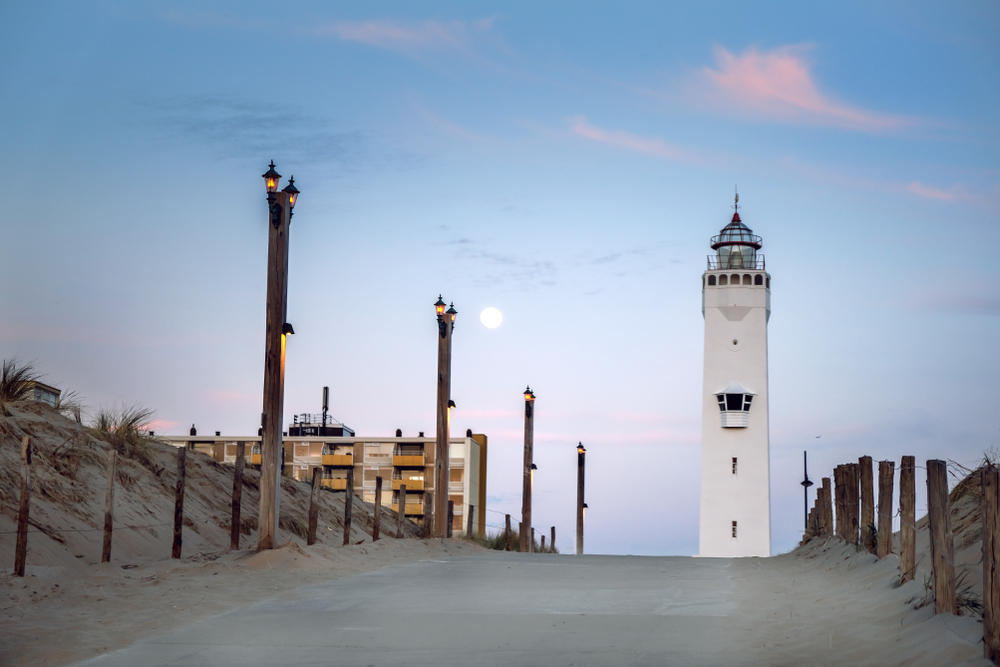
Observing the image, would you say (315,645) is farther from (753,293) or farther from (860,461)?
(753,293)

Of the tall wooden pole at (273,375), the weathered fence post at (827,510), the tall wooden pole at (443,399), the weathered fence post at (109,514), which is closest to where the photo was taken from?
the weathered fence post at (109,514)

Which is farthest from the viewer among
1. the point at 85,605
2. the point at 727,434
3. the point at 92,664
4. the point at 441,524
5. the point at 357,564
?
the point at 727,434

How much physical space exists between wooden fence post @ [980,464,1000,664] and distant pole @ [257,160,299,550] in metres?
12.6

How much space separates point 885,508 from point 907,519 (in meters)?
2.32

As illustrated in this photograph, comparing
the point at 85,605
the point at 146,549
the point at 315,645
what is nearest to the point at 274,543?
the point at 146,549

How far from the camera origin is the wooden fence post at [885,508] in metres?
14.8

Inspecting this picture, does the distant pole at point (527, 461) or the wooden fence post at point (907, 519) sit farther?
the distant pole at point (527, 461)

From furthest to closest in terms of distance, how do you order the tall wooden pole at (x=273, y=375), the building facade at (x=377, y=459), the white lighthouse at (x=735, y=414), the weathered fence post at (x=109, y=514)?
the building facade at (x=377, y=459) < the white lighthouse at (x=735, y=414) < the tall wooden pole at (x=273, y=375) < the weathered fence post at (x=109, y=514)

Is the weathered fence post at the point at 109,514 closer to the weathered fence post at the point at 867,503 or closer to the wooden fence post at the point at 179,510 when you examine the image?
the wooden fence post at the point at 179,510

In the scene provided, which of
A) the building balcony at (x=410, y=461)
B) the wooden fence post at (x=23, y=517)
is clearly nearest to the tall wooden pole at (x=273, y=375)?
the wooden fence post at (x=23, y=517)

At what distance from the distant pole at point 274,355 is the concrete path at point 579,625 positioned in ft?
9.23

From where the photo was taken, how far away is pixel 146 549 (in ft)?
65.8

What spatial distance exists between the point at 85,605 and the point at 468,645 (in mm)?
4895

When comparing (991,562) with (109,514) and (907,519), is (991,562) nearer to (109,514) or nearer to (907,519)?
(907,519)
